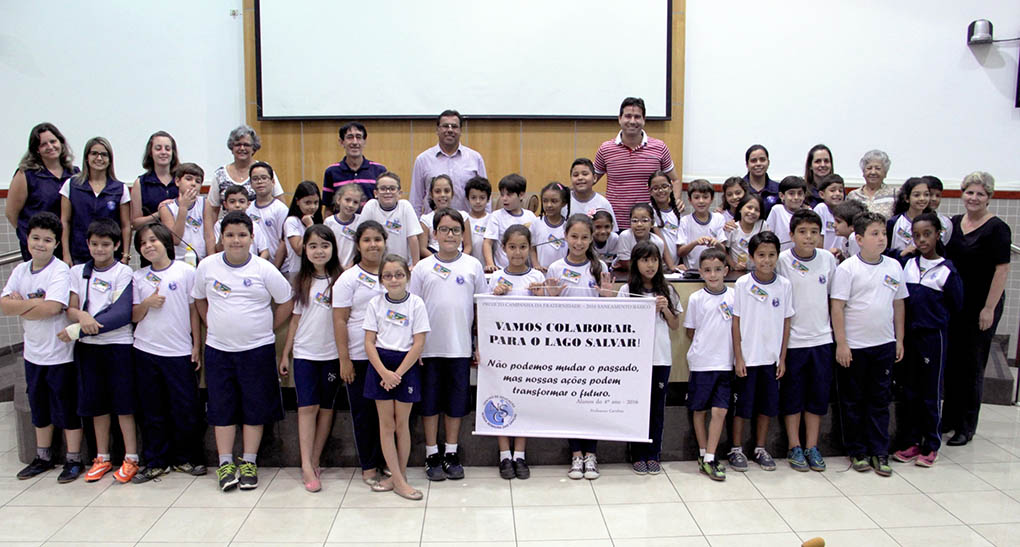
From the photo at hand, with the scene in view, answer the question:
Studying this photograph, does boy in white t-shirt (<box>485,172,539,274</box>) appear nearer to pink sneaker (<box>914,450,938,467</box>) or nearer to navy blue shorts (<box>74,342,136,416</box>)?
navy blue shorts (<box>74,342,136,416</box>)

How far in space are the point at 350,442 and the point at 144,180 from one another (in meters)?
2.22

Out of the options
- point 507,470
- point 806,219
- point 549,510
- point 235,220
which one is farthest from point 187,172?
point 806,219

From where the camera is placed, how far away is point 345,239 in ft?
13.5

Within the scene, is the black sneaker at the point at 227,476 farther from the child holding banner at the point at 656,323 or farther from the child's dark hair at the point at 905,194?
the child's dark hair at the point at 905,194

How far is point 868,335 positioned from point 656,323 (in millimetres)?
1233

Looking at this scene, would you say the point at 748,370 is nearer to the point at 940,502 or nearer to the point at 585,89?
the point at 940,502

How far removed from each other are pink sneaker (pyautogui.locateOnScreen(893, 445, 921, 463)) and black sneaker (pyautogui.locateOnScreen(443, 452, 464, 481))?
2.64 meters

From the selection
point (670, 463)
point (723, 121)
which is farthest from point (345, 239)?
point (723, 121)

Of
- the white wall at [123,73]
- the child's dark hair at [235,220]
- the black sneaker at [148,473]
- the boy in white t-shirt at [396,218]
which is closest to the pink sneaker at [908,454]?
the boy in white t-shirt at [396,218]

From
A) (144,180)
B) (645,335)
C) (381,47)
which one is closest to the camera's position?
(645,335)

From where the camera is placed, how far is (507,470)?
3.80 m

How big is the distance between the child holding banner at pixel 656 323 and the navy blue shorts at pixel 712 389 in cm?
18

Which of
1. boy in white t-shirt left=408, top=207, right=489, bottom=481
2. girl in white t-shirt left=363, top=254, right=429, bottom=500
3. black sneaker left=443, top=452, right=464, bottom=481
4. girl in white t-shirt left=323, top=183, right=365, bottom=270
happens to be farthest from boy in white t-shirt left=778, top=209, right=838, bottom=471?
girl in white t-shirt left=323, top=183, right=365, bottom=270

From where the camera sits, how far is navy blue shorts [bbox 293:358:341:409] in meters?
3.68
